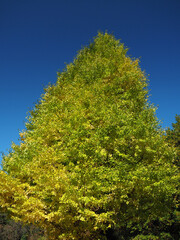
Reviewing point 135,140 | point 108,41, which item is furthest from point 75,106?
point 108,41

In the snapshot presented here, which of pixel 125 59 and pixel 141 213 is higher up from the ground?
pixel 125 59

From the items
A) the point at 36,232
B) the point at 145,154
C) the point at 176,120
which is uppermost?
the point at 176,120

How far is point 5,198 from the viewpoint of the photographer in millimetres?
9094

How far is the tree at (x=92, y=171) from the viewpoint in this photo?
7.37m

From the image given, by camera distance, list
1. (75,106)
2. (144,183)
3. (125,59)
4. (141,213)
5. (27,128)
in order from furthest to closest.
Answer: (125,59)
(27,128)
(75,106)
(141,213)
(144,183)

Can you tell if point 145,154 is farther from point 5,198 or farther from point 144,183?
point 5,198

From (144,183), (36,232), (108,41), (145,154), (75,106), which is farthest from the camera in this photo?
(36,232)

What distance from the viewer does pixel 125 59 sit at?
1598cm

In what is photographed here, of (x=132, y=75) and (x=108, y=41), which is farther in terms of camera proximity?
(x=108, y=41)

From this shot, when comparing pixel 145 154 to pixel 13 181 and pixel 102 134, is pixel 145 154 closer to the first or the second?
pixel 102 134

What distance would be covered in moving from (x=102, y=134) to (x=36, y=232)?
78.5ft

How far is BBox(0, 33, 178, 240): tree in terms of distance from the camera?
7.37 m

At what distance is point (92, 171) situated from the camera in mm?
7531

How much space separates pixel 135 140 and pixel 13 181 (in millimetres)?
6573
